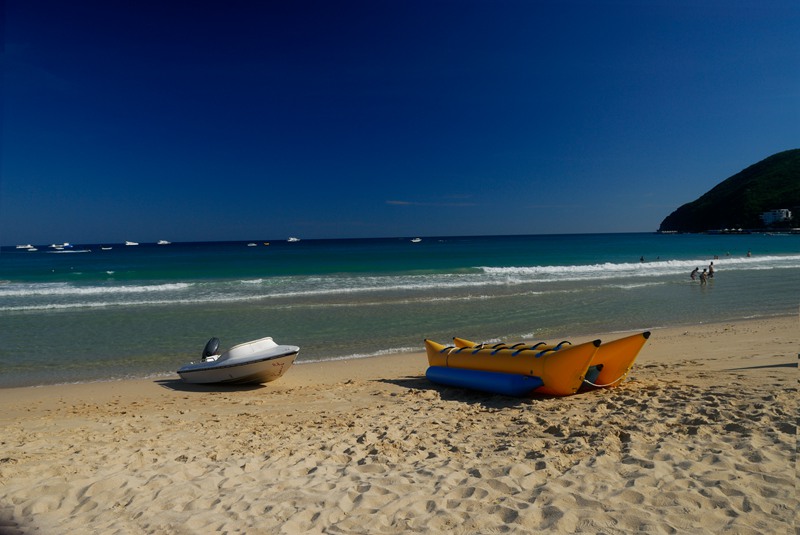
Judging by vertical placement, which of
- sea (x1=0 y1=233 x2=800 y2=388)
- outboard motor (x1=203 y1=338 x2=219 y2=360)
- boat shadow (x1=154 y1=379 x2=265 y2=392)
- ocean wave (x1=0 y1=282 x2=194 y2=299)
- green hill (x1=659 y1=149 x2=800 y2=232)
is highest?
green hill (x1=659 y1=149 x2=800 y2=232)

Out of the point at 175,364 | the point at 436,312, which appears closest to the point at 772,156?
the point at 436,312

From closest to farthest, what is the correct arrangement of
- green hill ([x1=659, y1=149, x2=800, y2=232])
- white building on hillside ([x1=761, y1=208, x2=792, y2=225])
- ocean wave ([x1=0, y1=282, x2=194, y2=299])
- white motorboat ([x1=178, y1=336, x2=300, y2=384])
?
1. white motorboat ([x1=178, y1=336, x2=300, y2=384])
2. ocean wave ([x1=0, y1=282, x2=194, y2=299])
3. white building on hillside ([x1=761, y1=208, x2=792, y2=225])
4. green hill ([x1=659, y1=149, x2=800, y2=232])

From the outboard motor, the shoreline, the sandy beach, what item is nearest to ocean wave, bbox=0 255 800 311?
the shoreline

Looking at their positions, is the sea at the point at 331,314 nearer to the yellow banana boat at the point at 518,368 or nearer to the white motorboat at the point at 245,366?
the white motorboat at the point at 245,366

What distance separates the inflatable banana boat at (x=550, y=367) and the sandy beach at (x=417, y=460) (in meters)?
0.20

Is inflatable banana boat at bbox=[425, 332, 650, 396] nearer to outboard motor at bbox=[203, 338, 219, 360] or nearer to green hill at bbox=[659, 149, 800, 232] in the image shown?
outboard motor at bbox=[203, 338, 219, 360]

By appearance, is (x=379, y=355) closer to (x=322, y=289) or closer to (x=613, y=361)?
(x=613, y=361)

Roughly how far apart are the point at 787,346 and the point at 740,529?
26.4 ft

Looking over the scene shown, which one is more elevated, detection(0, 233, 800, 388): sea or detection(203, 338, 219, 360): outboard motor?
detection(203, 338, 219, 360): outboard motor

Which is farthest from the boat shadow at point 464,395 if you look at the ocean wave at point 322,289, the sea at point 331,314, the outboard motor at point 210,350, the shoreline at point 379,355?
the ocean wave at point 322,289

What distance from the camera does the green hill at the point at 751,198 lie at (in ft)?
335

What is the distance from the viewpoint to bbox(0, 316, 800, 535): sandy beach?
3.78 m

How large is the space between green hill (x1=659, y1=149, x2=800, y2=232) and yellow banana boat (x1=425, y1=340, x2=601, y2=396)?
11243 cm

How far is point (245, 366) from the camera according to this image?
8609mm
